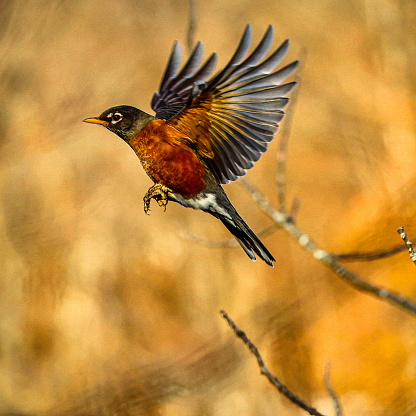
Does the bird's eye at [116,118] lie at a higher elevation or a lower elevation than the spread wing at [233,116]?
higher

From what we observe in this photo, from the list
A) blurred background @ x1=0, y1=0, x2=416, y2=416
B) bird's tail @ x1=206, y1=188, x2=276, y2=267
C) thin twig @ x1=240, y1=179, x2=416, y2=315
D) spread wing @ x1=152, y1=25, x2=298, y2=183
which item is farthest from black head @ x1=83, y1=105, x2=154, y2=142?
blurred background @ x1=0, y1=0, x2=416, y2=416

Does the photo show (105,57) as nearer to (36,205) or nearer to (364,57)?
(36,205)

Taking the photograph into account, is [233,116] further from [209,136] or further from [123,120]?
[123,120]

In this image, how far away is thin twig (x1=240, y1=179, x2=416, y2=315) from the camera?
138 cm

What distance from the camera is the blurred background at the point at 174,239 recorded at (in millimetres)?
6836

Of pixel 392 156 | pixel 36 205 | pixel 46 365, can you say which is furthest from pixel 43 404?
pixel 392 156

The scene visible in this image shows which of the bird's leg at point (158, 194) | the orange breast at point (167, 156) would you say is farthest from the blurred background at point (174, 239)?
the bird's leg at point (158, 194)

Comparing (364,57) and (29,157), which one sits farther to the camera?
(364,57)

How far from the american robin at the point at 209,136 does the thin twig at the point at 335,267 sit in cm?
27

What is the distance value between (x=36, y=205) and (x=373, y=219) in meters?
4.50

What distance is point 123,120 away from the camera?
206cm

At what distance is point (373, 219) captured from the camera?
7473 mm

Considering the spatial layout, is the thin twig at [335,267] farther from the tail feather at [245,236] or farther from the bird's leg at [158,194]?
the bird's leg at [158,194]

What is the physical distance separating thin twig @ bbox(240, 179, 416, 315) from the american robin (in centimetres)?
27
